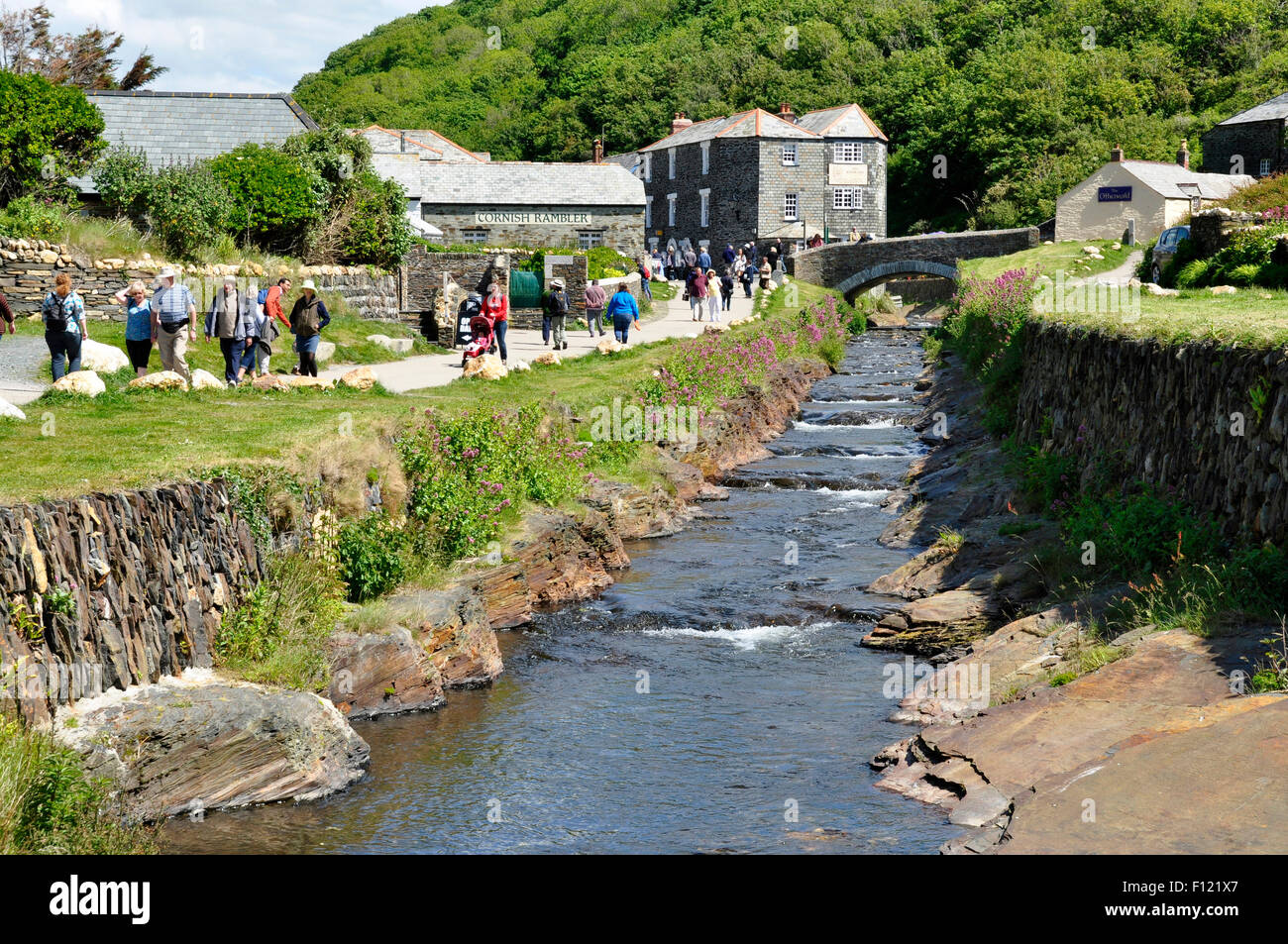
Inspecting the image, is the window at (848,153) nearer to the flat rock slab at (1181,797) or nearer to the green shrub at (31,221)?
the green shrub at (31,221)

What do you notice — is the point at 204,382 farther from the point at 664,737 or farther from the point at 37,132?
the point at 37,132

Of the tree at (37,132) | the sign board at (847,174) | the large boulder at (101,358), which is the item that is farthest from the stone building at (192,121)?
the sign board at (847,174)

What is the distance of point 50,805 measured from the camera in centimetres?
838

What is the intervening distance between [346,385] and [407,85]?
124 metres

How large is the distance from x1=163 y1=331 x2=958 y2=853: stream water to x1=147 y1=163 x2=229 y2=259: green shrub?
44.7 feet

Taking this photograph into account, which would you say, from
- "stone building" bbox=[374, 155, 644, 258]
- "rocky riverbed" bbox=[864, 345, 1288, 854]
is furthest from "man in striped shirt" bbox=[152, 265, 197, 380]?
"stone building" bbox=[374, 155, 644, 258]

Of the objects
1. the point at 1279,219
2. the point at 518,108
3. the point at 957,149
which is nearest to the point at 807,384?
the point at 1279,219

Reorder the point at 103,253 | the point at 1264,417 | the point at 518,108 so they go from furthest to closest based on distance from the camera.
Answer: the point at 518,108, the point at 103,253, the point at 1264,417

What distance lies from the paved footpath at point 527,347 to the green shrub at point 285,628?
749 cm

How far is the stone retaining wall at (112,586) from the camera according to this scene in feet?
30.6

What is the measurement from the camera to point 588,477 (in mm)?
20859

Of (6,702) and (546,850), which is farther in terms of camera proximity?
(546,850)
